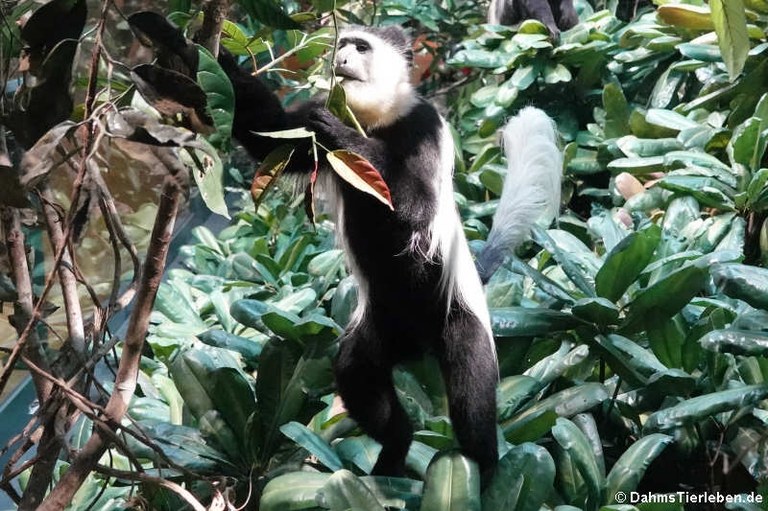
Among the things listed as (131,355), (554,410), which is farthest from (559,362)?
(131,355)

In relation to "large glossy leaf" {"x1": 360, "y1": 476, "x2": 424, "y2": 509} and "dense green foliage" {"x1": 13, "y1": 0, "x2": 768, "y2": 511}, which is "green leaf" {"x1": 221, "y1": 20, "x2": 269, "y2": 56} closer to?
"dense green foliage" {"x1": 13, "y1": 0, "x2": 768, "y2": 511}

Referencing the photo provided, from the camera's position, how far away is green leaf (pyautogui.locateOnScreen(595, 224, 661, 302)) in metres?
2.12

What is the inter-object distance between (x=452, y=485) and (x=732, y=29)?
3.12ft

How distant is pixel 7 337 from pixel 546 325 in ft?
6.98

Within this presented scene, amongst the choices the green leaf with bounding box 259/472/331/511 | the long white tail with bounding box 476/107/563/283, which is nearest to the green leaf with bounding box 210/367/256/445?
the green leaf with bounding box 259/472/331/511

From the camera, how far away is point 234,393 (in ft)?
6.51

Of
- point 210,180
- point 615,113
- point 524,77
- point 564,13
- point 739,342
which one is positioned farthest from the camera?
point 564,13

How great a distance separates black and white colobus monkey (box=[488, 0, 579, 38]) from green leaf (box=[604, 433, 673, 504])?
10.3 feet

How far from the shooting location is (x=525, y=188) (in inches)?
91.0

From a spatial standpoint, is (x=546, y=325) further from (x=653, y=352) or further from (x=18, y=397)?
(x=18, y=397)

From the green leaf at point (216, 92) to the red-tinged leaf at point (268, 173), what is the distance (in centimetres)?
17

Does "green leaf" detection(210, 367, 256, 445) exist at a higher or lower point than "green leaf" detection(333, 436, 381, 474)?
higher

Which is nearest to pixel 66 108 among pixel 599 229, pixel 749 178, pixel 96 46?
pixel 96 46

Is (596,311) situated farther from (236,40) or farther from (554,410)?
(236,40)
